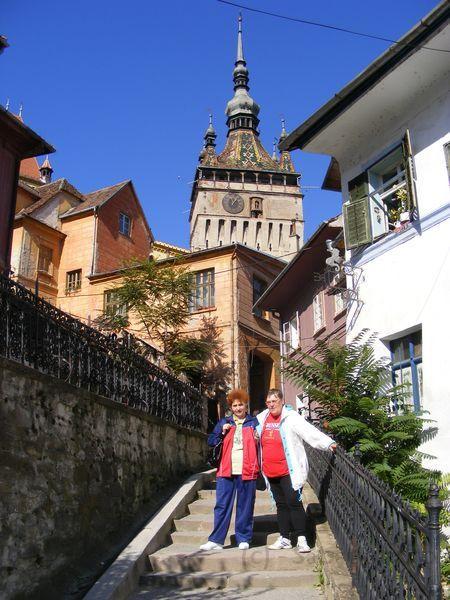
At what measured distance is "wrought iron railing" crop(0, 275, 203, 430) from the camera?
739cm

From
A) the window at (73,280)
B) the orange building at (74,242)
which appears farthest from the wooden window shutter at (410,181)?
the window at (73,280)

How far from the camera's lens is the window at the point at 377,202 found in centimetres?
1113

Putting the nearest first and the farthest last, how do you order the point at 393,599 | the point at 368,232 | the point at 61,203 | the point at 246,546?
the point at 393,599, the point at 246,546, the point at 368,232, the point at 61,203

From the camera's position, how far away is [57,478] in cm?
730

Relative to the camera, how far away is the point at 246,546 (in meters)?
7.31

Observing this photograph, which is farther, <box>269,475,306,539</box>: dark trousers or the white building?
the white building

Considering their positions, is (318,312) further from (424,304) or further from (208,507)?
(208,507)

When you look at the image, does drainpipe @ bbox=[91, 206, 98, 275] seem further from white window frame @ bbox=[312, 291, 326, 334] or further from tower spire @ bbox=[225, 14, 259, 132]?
tower spire @ bbox=[225, 14, 259, 132]

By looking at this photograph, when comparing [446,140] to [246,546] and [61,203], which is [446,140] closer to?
[246,546]

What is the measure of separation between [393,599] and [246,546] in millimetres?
3738

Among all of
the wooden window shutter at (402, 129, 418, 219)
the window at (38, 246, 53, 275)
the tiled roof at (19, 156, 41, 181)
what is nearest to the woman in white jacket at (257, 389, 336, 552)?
the wooden window shutter at (402, 129, 418, 219)

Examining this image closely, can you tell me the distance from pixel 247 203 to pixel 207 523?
66197mm

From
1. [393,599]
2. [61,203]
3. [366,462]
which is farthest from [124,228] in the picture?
[393,599]

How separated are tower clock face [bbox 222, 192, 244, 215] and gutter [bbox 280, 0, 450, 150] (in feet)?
200
